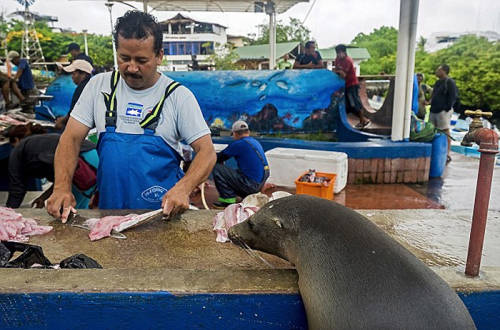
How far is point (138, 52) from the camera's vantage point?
91.4 inches

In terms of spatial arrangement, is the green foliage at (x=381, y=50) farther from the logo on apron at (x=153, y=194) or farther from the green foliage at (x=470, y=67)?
the logo on apron at (x=153, y=194)

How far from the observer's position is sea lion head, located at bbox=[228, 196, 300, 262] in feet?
5.57

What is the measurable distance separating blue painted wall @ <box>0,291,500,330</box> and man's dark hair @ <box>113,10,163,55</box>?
153cm

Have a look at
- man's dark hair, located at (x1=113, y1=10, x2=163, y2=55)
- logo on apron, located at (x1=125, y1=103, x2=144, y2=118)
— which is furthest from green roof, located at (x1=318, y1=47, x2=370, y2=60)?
logo on apron, located at (x1=125, y1=103, x2=144, y2=118)

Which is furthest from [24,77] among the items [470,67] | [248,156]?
[470,67]

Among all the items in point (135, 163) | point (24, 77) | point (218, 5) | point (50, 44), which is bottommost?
point (135, 163)

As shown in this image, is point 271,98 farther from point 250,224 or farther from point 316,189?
point 250,224

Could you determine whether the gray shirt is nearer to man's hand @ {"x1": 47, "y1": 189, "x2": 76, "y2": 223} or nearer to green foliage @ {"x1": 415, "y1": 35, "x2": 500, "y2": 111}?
man's hand @ {"x1": 47, "y1": 189, "x2": 76, "y2": 223}

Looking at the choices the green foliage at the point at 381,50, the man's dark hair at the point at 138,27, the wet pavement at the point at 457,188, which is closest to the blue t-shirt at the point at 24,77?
the man's dark hair at the point at 138,27

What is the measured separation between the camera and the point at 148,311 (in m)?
1.39

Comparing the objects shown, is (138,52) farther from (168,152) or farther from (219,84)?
(219,84)

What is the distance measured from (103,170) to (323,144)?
5.65 meters

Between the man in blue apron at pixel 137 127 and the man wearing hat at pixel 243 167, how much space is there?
9.33 ft

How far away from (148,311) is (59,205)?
52.7 inches
